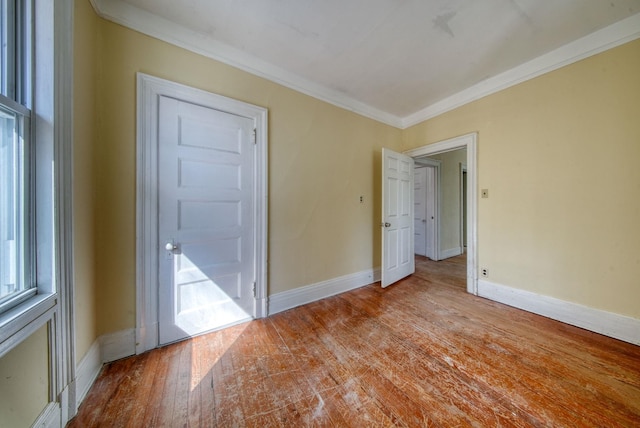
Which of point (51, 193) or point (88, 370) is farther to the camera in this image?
point (88, 370)

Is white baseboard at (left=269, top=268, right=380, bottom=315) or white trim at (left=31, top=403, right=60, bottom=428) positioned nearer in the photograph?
white trim at (left=31, top=403, right=60, bottom=428)

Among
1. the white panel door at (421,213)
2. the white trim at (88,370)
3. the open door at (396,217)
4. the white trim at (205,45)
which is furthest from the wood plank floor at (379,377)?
the white panel door at (421,213)

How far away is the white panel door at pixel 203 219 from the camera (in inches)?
67.7

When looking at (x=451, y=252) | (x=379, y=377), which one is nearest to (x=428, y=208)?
(x=451, y=252)

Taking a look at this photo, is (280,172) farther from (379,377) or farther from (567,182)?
(567,182)

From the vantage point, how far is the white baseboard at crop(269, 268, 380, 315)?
229 cm

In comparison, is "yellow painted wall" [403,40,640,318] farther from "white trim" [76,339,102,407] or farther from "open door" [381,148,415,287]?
"white trim" [76,339,102,407]

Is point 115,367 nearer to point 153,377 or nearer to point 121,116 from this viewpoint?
point 153,377

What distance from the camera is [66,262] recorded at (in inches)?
44.5

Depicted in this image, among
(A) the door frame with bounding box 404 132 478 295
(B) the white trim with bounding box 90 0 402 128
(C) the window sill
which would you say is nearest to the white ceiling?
(B) the white trim with bounding box 90 0 402 128

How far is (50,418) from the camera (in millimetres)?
1008

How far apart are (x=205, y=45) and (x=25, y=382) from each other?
242cm

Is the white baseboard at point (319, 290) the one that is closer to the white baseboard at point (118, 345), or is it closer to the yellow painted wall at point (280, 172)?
the yellow painted wall at point (280, 172)

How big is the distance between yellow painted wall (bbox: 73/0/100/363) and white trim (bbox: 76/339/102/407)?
0.15 feet
